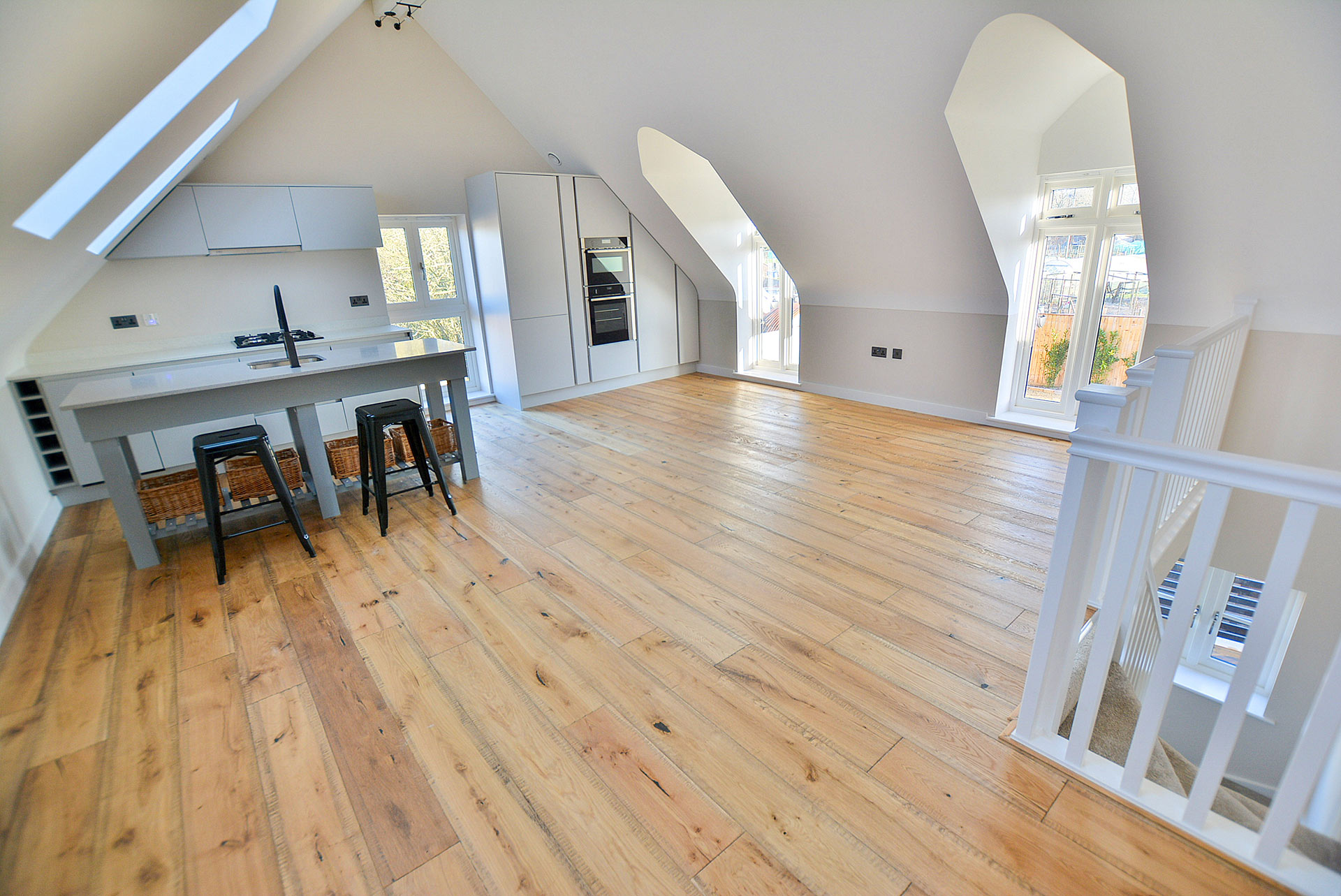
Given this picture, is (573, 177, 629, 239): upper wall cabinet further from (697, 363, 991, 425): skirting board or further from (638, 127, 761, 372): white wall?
(697, 363, 991, 425): skirting board

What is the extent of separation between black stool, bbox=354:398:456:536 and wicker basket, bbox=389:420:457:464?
0.72 feet

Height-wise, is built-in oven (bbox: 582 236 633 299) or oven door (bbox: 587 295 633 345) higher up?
built-in oven (bbox: 582 236 633 299)

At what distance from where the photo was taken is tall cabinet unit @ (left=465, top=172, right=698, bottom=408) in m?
5.45

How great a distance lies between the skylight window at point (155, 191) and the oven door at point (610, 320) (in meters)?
3.09

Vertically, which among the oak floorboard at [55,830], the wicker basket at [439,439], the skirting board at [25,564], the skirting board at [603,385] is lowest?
the oak floorboard at [55,830]

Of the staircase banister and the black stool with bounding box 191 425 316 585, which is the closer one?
the staircase banister

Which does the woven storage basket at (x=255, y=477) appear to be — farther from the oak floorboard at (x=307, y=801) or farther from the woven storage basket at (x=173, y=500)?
the oak floorboard at (x=307, y=801)

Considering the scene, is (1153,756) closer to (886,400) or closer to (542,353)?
(886,400)

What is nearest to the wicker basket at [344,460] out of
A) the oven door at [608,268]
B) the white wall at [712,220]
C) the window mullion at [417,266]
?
the window mullion at [417,266]

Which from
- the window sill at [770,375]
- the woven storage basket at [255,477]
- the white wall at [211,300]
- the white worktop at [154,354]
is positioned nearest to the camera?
the woven storage basket at [255,477]

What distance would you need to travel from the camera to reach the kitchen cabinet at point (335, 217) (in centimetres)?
468

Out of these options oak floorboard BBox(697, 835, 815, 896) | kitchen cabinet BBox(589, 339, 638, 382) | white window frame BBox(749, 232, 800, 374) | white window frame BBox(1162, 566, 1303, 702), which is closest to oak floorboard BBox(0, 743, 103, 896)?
oak floorboard BBox(697, 835, 815, 896)

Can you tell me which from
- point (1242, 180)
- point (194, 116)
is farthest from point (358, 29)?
point (1242, 180)

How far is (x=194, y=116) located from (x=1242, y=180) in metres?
4.68
